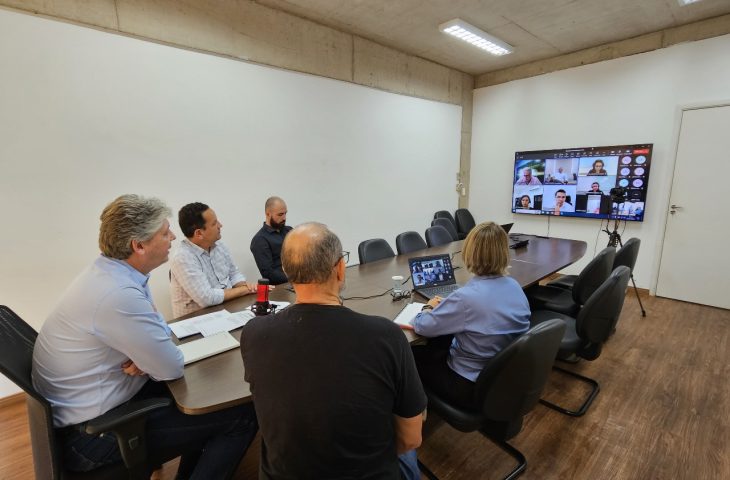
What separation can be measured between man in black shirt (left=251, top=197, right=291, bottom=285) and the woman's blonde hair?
1741 millimetres

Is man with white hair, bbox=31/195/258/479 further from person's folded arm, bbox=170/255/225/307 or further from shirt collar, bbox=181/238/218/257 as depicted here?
shirt collar, bbox=181/238/218/257

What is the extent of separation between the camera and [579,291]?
2566 millimetres

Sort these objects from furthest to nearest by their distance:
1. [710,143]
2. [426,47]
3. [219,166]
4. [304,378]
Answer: [426,47], [710,143], [219,166], [304,378]

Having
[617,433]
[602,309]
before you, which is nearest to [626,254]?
[602,309]

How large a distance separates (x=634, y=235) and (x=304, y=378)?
16.9 ft

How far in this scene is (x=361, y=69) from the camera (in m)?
4.29

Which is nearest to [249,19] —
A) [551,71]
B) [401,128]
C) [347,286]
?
[401,128]

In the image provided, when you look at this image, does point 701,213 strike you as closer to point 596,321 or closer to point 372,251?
point 596,321

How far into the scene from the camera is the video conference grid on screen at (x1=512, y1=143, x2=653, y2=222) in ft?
14.1

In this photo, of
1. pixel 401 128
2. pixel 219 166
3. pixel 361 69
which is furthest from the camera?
pixel 401 128

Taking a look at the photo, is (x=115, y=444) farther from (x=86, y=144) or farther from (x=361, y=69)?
(x=361, y=69)

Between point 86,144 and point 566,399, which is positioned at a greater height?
point 86,144

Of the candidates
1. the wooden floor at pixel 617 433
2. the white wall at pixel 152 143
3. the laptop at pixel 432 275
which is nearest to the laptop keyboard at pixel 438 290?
the laptop at pixel 432 275

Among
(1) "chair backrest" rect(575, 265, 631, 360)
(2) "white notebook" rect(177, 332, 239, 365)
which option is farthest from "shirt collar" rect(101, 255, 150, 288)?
(1) "chair backrest" rect(575, 265, 631, 360)
